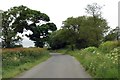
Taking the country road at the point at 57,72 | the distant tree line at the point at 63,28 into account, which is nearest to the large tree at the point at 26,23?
the distant tree line at the point at 63,28

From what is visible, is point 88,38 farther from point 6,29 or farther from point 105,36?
point 6,29

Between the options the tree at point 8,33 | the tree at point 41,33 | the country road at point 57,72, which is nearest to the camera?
the country road at point 57,72

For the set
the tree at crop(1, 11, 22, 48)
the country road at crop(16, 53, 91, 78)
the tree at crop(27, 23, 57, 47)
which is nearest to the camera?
the country road at crop(16, 53, 91, 78)

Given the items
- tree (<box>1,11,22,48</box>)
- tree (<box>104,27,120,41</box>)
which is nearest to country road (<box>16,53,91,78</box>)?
tree (<box>1,11,22,48</box>)

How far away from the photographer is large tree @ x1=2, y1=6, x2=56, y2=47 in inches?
2881

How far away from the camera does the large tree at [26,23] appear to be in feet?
240

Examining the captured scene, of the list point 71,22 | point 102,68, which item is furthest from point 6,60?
point 71,22

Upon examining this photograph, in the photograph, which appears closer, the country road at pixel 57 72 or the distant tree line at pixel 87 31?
the country road at pixel 57 72

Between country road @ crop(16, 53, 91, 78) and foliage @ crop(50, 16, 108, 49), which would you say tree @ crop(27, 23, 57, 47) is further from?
country road @ crop(16, 53, 91, 78)

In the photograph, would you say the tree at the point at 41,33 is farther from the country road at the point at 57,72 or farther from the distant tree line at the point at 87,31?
the country road at the point at 57,72

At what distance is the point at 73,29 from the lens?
86.5m

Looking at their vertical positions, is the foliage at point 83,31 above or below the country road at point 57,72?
above

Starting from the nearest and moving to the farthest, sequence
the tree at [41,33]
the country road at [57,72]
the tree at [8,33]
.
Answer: the country road at [57,72], the tree at [8,33], the tree at [41,33]

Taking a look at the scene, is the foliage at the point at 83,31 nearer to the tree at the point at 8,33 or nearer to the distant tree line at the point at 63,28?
the distant tree line at the point at 63,28
